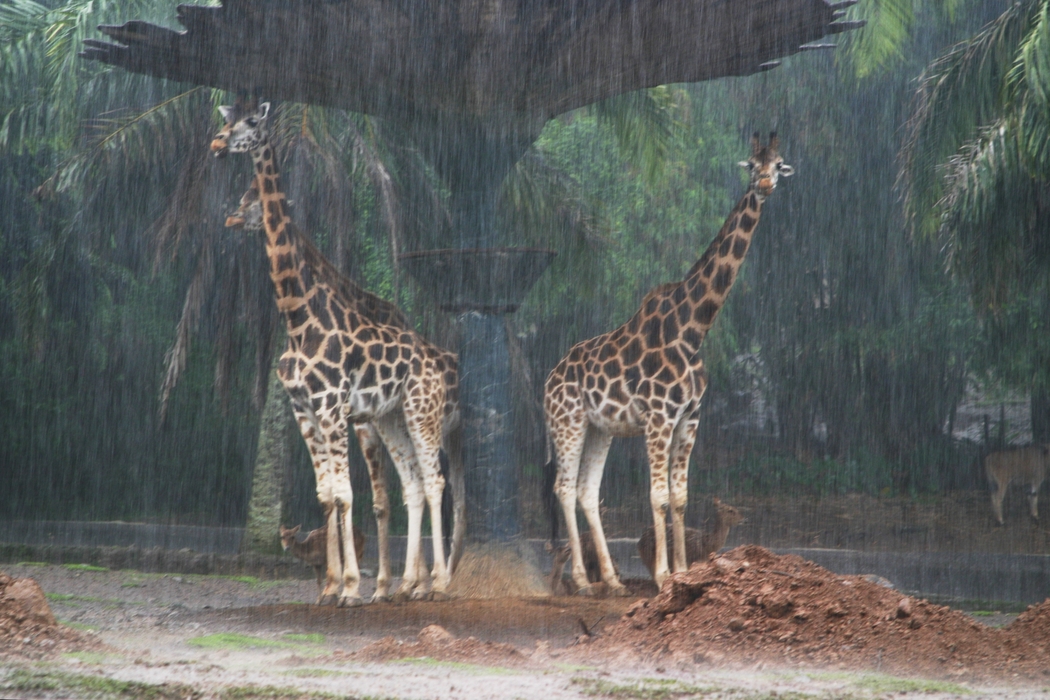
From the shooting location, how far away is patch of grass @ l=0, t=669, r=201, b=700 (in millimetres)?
5242

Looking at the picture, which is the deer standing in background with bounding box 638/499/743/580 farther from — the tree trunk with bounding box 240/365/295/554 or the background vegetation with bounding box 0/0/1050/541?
the tree trunk with bounding box 240/365/295/554

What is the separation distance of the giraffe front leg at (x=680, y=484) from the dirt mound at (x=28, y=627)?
4925mm

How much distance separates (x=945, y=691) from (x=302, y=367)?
18.3ft

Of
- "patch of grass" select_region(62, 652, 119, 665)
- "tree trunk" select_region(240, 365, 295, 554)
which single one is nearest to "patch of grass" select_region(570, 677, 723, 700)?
"patch of grass" select_region(62, 652, 119, 665)

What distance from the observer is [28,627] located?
647 cm

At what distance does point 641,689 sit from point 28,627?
11.8ft

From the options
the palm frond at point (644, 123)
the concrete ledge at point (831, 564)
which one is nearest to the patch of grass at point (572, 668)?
the concrete ledge at point (831, 564)

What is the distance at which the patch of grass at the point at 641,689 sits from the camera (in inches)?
214

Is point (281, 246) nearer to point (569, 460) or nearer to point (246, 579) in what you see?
point (569, 460)

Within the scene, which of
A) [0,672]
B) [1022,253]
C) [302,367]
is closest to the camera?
[0,672]

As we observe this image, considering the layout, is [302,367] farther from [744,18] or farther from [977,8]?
[977,8]

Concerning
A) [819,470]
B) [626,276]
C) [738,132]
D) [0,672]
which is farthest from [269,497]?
[819,470]

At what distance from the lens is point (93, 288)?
19.1m

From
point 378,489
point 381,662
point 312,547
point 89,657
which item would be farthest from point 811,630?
point 312,547
